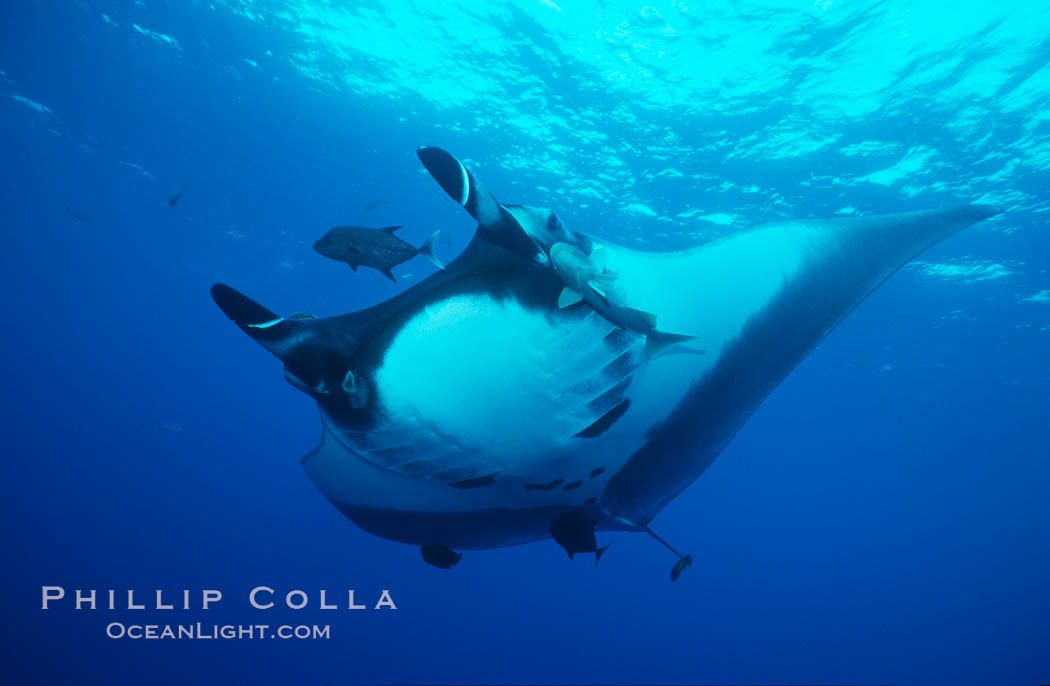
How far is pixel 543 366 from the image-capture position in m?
1.84

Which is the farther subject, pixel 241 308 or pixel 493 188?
pixel 493 188

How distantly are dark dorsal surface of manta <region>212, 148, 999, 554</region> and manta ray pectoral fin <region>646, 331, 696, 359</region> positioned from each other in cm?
7

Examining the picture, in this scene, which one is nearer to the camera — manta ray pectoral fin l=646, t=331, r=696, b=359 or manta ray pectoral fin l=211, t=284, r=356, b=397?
manta ray pectoral fin l=211, t=284, r=356, b=397

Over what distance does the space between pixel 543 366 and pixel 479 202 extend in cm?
63

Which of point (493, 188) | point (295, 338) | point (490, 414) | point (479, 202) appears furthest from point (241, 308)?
point (493, 188)

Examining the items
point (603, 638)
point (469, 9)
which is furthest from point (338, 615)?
point (469, 9)

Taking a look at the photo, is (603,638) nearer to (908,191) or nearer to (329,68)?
(908,191)

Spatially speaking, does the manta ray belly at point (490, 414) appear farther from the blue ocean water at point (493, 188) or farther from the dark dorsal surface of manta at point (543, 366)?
the blue ocean water at point (493, 188)

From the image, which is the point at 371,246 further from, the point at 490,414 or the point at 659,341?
the point at 659,341

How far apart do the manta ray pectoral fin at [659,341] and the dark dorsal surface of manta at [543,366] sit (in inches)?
2.9

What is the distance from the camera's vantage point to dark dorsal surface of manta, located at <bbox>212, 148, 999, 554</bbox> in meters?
1.59

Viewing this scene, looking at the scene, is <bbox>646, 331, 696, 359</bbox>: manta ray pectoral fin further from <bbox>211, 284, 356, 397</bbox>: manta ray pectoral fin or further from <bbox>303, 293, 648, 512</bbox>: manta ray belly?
<bbox>211, 284, 356, 397</bbox>: manta ray pectoral fin

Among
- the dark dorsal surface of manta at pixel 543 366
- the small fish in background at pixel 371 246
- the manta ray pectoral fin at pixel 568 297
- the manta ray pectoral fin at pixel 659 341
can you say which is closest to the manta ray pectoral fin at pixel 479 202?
the dark dorsal surface of manta at pixel 543 366

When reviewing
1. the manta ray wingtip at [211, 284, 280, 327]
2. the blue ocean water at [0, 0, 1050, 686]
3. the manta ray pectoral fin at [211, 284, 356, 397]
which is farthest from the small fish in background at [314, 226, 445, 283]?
the blue ocean water at [0, 0, 1050, 686]
